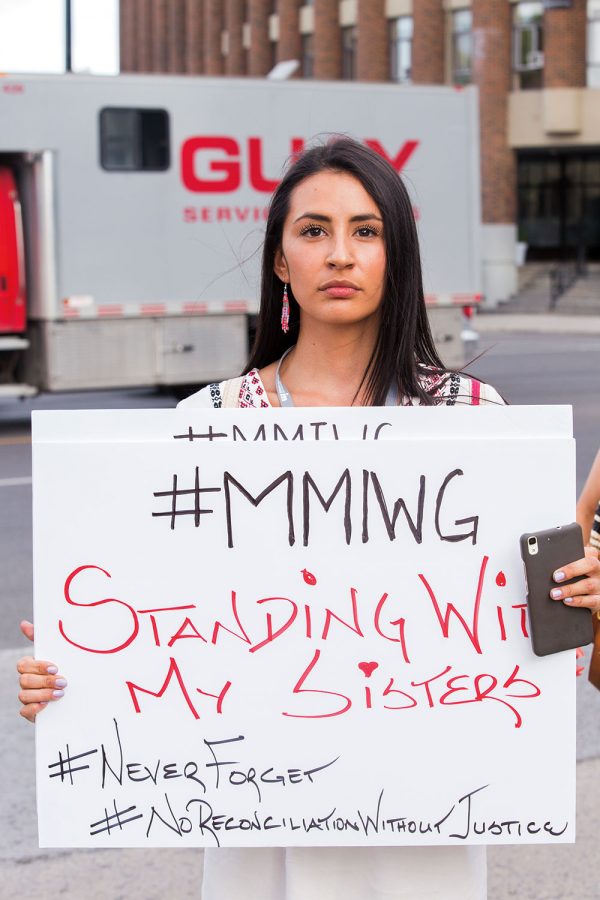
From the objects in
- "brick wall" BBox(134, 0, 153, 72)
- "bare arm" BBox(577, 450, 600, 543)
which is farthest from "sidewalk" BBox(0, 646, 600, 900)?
"brick wall" BBox(134, 0, 153, 72)


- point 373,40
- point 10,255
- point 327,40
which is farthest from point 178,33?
point 10,255

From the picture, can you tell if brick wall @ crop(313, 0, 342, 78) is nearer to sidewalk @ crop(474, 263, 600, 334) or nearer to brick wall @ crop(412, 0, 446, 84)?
brick wall @ crop(412, 0, 446, 84)

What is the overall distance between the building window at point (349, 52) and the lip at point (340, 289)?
44898mm

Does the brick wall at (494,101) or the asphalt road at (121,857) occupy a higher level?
the brick wall at (494,101)

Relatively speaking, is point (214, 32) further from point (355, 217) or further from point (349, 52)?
point (355, 217)

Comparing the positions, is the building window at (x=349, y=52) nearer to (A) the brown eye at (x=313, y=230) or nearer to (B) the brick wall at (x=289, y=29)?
(B) the brick wall at (x=289, y=29)

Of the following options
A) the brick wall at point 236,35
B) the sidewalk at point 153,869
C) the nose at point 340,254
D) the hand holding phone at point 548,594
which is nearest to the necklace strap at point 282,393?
the nose at point 340,254

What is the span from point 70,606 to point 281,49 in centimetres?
4888

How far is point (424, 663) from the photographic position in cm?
224

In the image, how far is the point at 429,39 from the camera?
41000mm

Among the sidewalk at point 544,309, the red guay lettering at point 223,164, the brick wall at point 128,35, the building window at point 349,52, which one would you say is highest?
the brick wall at point 128,35

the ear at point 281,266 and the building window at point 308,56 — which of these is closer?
the ear at point 281,266

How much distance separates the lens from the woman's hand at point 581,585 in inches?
85.4

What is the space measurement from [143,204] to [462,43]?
29612 millimetres
